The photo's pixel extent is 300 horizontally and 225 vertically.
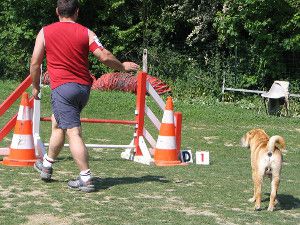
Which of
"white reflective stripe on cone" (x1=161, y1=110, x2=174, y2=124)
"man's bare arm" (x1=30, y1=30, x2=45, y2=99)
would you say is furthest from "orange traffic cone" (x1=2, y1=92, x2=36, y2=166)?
"white reflective stripe on cone" (x1=161, y1=110, x2=174, y2=124)

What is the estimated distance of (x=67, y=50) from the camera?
7191mm

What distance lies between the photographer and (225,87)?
2262cm

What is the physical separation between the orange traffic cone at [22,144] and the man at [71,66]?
1416mm

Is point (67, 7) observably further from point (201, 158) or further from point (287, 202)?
point (201, 158)

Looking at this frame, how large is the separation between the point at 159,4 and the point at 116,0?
160 cm

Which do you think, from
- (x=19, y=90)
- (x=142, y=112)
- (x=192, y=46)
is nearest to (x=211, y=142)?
(x=142, y=112)

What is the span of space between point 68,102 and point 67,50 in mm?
530

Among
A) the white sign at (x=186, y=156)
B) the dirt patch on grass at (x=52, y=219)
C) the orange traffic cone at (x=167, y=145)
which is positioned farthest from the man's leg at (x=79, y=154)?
the white sign at (x=186, y=156)

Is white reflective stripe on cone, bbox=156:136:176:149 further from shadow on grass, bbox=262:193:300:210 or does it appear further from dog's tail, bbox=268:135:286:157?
dog's tail, bbox=268:135:286:157

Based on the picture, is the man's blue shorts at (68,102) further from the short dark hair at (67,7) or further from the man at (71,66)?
the short dark hair at (67,7)

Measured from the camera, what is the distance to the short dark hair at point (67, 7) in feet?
23.9

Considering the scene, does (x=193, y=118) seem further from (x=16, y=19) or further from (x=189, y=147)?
(x=16, y=19)

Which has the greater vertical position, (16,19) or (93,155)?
(16,19)

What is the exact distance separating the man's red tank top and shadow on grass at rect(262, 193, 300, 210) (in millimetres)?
2346
